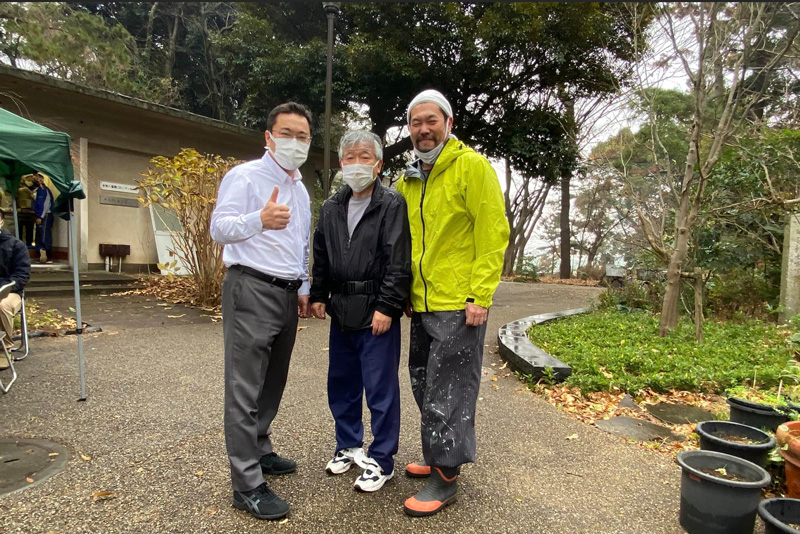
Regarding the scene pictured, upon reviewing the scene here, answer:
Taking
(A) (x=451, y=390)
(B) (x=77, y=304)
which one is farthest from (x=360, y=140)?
(B) (x=77, y=304)

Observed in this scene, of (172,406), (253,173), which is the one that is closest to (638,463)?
(253,173)

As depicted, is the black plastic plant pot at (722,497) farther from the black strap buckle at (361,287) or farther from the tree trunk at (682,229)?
the tree trunk at (682,229)

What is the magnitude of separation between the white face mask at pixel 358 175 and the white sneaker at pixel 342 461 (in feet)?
4.93

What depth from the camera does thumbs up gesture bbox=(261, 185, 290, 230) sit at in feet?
7.72

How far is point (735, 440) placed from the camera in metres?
2.85

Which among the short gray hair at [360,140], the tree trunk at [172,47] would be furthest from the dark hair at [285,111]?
the tree trunk at [172,47]

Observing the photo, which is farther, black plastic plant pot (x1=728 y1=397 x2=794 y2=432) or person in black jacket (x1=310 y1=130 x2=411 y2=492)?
black plastic plant pot (x1=728 y1=397 x2=794 y2=432)

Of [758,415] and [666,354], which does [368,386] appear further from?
[666,354]

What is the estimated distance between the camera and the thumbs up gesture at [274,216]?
235 cm

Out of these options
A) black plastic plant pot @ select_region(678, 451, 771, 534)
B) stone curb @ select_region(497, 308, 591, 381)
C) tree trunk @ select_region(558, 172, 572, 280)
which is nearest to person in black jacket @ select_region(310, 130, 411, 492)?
black plastic plant pot @ select_region(678, 451, 771, 534)

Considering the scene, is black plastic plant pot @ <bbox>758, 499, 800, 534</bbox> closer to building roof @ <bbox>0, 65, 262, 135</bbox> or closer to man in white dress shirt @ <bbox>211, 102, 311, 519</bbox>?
man in white dress shirt @ <bbox>211, 102, 311, 519</bbox>

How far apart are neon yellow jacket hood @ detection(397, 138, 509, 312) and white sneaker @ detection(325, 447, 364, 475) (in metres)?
0.94

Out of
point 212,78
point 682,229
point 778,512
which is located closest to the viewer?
point 778,512

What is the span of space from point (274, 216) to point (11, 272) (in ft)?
13.2
